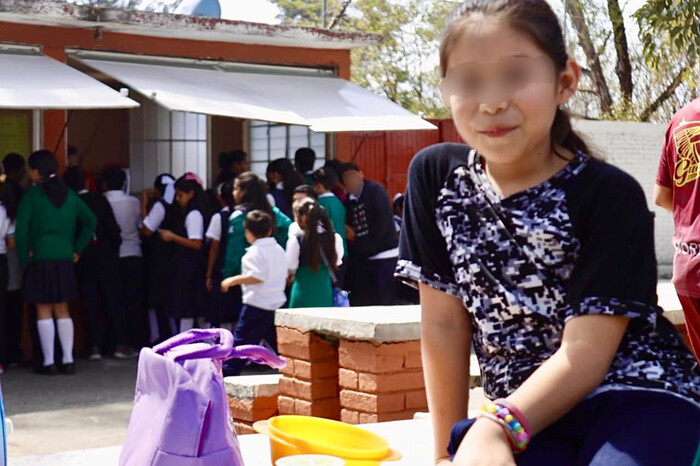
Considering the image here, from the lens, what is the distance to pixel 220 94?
10438 mm

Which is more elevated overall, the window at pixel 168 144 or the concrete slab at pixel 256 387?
the window at pixel 168 144

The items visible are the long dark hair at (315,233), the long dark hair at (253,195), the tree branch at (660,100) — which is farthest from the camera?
the tree branch at (660,100)

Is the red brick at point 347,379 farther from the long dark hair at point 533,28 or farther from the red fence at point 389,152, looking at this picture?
the red fence at point 389,152

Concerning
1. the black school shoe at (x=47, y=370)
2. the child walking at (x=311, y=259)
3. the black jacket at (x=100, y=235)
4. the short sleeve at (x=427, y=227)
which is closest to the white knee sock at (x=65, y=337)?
the black school shoe at (x=47, y=370)

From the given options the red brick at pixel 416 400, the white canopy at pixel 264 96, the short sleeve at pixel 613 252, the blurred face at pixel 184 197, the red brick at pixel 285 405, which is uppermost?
the white canopy at pixel 264 96

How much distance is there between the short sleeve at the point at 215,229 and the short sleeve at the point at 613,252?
797 cm

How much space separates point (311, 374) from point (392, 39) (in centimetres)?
1930

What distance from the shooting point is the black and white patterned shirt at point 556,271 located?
6.27 feet

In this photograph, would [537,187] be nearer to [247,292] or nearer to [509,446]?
[509,446]

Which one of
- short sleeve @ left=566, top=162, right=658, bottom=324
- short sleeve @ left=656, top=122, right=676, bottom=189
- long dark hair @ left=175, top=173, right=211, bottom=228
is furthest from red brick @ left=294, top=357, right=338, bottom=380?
long dark hair @ left=175, top=173, right=211, bottom=228

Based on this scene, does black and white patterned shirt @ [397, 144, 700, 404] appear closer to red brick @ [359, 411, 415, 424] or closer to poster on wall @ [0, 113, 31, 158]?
red brick @ [359, 411, 415, 424]

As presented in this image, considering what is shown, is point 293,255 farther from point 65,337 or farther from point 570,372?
point 570,372

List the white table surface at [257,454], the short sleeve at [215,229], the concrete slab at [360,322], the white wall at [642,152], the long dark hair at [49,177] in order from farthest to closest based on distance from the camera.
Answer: the white wall at [642,152], the short sleeve at [215,229], the long dark hair at [49,177], the concrete slab at [360,322], the white table surface at [257,454]

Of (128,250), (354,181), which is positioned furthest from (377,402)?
(128,250)
